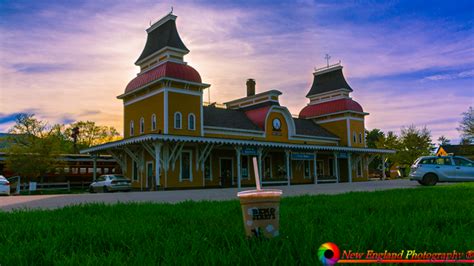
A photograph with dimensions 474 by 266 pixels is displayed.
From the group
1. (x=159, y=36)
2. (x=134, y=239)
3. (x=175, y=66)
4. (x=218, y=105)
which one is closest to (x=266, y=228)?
(x=134, y=239)

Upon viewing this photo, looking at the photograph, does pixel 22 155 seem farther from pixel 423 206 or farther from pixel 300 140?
pixel 423 206

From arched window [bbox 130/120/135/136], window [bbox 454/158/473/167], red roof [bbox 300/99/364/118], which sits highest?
red roof [bbox 300/99/364/118]

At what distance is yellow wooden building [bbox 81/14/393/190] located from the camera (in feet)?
85.1

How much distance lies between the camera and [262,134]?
32.9 metres

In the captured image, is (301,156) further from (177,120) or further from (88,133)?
(88,133)

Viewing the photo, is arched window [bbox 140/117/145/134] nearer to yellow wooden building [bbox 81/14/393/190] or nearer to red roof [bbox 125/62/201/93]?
yellow wooden building [bbox 81/14/393/190]

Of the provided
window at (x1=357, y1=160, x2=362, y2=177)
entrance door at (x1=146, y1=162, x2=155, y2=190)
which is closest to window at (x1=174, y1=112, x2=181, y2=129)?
entrance door at (x1=146, y1=162, x2=155, y2=190)

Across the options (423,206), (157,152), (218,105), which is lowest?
(423,206)

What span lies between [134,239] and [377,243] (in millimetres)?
2138

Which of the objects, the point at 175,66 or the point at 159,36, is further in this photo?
the point at 159,36

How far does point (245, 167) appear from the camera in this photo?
32125 millimetres

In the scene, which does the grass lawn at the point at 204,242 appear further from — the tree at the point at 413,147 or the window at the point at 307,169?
the tree at the point at 413,147

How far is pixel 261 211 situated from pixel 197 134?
2518 cm

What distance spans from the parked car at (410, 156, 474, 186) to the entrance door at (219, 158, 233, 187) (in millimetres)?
14188
